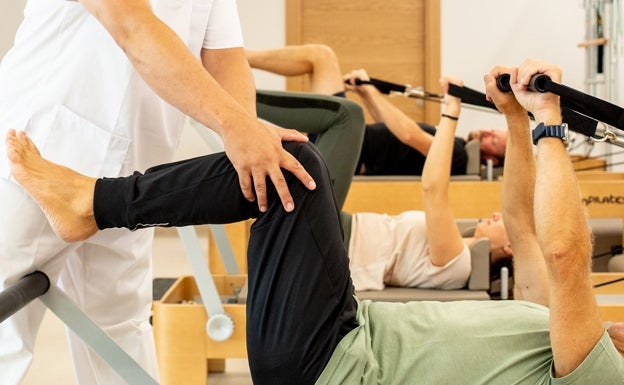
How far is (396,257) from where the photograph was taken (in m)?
2.83

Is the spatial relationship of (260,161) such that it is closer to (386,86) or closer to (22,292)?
(22,292)

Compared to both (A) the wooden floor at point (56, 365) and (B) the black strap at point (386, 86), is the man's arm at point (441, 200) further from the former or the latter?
(A) the wooden floor at point (56, 365)

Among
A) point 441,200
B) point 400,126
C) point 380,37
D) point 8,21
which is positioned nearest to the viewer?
point 441,200

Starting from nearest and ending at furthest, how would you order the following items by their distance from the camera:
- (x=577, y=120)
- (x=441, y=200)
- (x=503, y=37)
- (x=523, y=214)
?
(x=577, y=120)
(x=523, y=214)
(x=441, y=200)
(x=503, y=37)

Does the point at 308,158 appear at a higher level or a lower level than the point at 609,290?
higher

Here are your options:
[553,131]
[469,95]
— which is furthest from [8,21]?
[553,131]

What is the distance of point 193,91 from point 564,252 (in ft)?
2.34

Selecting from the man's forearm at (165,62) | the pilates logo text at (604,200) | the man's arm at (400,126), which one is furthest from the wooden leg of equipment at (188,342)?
the pilates logo text at (604,200)

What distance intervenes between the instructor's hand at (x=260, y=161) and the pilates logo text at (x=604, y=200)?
261 cm

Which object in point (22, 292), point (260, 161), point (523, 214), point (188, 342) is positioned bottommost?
point (188, 342)

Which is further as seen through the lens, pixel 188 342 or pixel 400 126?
pixel 400 126

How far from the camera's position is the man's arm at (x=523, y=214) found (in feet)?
6.57

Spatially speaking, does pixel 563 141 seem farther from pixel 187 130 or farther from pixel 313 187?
pixel 187 130

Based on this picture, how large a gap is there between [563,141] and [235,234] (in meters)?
1.89
